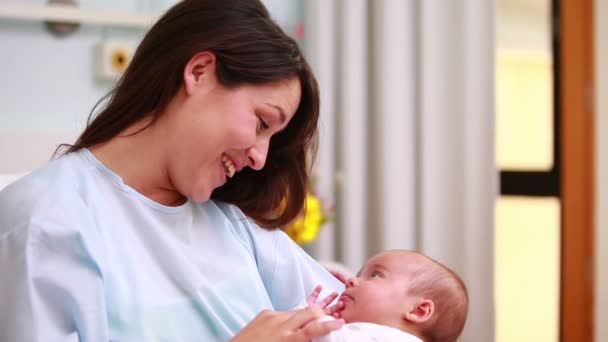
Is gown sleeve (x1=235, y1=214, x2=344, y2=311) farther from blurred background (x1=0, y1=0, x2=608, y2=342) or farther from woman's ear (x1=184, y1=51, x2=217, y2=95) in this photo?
blurred background (x1=0, y1=0, x2=608, y2=342)

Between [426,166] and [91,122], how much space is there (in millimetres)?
1849

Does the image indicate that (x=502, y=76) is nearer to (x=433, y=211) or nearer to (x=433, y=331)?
(x=433, y=211)

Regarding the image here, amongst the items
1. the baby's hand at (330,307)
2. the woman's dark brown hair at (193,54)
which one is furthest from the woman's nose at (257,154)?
the baby's hand at (330,307)

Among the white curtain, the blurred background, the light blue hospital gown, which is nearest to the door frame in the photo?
the blurred background

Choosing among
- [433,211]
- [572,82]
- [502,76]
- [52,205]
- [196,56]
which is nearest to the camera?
[52,205]

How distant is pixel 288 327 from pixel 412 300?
1.14ft

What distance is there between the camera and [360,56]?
3.30 metres

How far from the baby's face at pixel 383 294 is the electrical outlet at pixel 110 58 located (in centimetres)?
202

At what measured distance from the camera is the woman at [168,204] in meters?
1.07

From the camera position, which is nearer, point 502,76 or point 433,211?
point 433,211

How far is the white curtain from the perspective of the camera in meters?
2.79

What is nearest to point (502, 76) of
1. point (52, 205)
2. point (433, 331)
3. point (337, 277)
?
point (337, 277)

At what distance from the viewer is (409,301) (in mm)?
1363
